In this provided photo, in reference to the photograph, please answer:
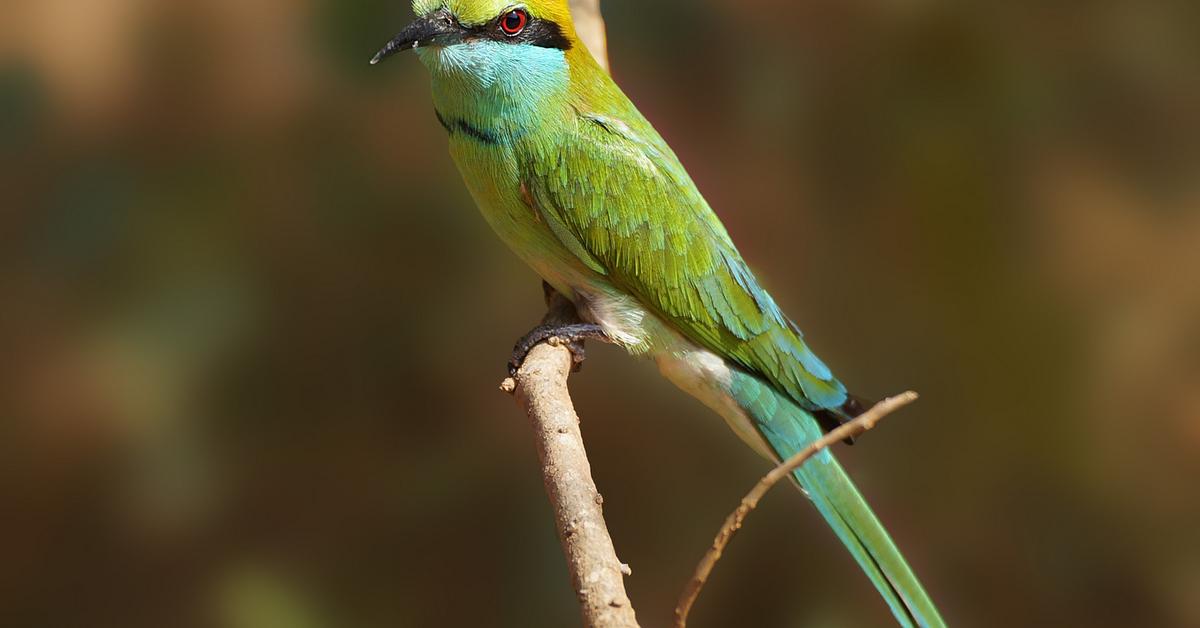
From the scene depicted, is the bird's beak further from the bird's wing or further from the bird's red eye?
the bird's wing

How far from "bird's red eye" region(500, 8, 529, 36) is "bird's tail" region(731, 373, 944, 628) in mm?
617

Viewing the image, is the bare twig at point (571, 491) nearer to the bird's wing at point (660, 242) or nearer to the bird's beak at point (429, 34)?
the bird's wing at point (660, 242)

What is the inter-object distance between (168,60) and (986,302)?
1.89 m

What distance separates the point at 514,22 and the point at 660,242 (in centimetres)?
38

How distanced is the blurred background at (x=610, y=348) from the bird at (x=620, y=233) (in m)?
0.75

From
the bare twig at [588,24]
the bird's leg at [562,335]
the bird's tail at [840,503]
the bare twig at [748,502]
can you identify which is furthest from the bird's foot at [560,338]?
the bare twig at [748,502]

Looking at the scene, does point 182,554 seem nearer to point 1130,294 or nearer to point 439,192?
point 439,192

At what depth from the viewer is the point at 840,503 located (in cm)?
162

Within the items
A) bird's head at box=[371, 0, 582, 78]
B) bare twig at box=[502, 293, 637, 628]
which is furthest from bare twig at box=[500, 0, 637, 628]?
bird's head at box=[371, 0, 582, 78]

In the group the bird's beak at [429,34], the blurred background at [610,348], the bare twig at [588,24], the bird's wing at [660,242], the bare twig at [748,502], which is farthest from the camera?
the blurred background at [610,348]

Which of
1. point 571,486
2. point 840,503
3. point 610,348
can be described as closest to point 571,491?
point 571,486

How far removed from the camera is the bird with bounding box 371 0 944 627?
1557mm

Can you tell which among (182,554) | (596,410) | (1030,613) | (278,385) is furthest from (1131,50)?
(182,554)

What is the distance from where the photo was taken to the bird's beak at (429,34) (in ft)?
4.82
